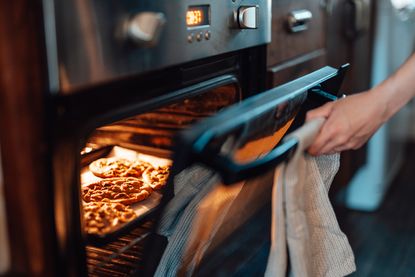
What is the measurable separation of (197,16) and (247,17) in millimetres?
139

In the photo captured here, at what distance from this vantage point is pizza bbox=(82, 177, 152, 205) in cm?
108

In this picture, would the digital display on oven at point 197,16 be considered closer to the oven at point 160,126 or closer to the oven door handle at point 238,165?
the oven at point 160,126

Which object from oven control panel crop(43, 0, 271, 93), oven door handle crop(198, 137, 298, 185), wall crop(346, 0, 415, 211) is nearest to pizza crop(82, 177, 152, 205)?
oven control panel crop(43, 0, 271, 93)

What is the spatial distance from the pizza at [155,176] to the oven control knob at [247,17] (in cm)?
31

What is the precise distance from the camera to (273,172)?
0.82 meters

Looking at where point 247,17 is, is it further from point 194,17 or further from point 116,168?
point 116,168

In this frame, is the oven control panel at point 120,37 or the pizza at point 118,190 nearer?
the oven control panel at point 120,37

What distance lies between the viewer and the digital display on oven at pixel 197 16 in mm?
875

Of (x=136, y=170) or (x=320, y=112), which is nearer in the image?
(x=320, y=112)

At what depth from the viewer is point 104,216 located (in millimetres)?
953

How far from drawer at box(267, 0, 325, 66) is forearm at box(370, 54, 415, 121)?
0.98 feet

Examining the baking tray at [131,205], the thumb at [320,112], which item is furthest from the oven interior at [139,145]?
the thumb at [320,112]

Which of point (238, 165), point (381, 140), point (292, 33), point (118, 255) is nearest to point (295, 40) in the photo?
point (292, 33)

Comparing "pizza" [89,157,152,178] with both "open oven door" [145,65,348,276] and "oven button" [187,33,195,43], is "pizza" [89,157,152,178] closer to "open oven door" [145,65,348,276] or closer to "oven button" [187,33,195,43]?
"open oven door" [145,65,348,276]
